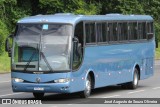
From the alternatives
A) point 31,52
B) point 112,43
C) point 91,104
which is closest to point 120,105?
point 91,104

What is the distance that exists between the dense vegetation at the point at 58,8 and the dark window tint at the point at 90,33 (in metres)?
22.9

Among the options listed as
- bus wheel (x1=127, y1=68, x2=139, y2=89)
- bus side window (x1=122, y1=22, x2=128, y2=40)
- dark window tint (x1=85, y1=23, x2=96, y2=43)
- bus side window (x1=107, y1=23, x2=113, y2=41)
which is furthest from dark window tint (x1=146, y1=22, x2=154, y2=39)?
dark window tint (x1=85, y1=23, x2=96, y2=43)

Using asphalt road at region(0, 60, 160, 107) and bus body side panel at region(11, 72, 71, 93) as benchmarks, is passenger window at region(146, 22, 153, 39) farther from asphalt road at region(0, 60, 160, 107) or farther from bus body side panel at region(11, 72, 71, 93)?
bus body side panel at region(11, 72, 71, 93)

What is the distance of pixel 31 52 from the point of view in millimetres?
19266

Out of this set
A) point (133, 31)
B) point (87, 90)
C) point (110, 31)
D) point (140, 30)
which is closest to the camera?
point (87, 90)

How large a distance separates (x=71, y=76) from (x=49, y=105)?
68.2 inches

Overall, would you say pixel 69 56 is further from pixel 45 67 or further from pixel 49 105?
pixel 49 105

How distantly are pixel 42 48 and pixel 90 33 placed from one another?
7.88ft

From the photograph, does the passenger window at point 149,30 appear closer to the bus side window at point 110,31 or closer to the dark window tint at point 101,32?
the bus side window at point 110,31

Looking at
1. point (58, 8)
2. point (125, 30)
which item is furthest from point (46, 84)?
point (58, 8)

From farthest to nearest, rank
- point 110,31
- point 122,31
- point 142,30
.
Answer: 1. point 142,30
2. point 122,31
3. point 110,31

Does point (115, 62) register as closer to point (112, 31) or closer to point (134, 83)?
point (112, 31)

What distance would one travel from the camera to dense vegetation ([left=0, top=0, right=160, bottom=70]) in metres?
50.0

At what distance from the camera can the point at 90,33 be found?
2097 cm
